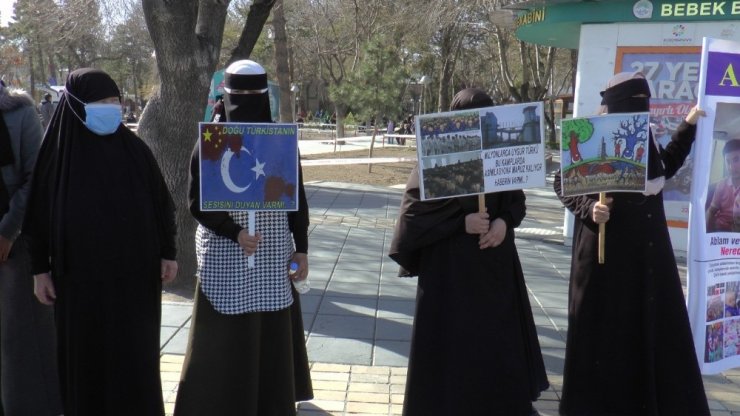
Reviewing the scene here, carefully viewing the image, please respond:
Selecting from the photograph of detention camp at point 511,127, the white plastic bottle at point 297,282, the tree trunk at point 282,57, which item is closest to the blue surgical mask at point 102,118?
the white plastic bottle at point 297,282

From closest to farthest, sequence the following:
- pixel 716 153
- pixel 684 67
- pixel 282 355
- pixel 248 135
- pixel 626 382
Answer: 1. pixel 248 135
2. pixel 282 355
3. pixel 626 382
4. pixel 716 153
5. pixel 684 67

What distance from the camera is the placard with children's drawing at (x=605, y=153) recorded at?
3.65 meters

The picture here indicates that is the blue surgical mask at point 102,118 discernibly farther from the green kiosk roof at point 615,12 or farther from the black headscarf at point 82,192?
the green kiosk roof at point 615,12

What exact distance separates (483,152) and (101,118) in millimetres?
1756

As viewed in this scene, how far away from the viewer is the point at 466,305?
344cm

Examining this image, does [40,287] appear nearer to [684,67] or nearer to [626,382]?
[626,382]

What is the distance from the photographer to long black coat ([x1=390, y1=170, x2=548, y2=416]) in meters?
3.44

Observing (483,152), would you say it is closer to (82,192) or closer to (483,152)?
(483,152)

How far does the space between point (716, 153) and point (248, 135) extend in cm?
285

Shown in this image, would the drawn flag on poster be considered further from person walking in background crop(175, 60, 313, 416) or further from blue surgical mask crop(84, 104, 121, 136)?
blue surgical mask crop(84, 104, 121, 136)

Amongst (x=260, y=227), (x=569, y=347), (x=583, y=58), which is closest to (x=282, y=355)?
(x=260, y=227)

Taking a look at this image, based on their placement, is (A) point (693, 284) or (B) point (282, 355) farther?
(A) point (693, 284)

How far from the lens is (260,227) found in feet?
11.1

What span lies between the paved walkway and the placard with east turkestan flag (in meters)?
1.50
